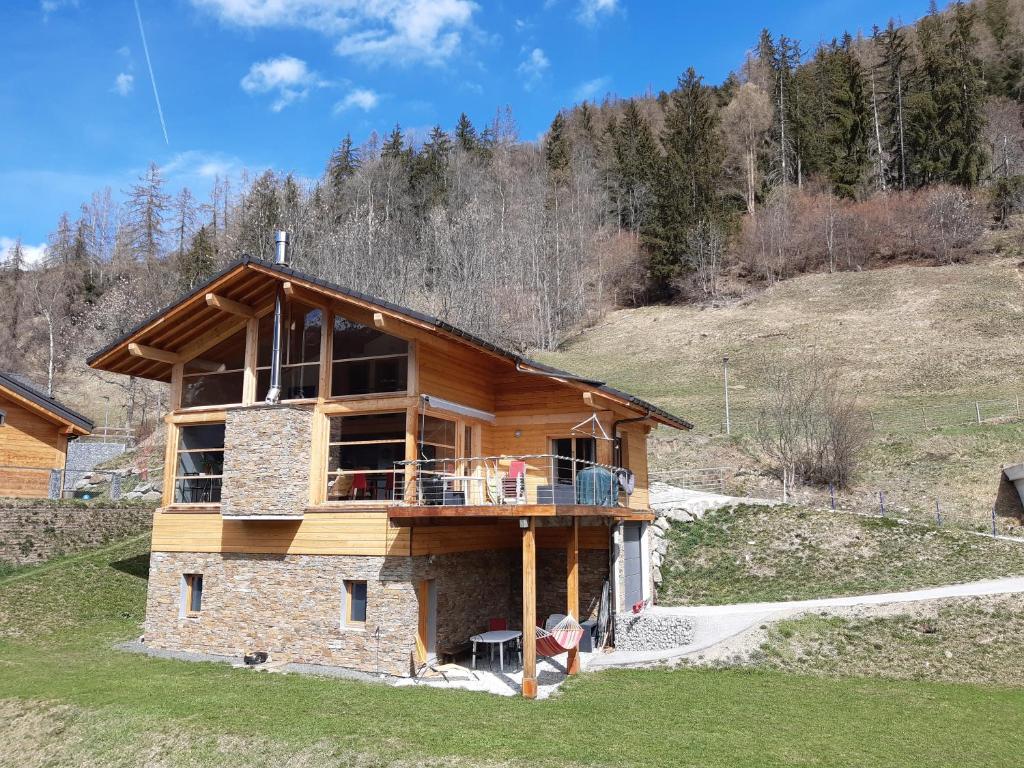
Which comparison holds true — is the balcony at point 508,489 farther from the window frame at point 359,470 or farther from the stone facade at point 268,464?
the stone facade at point 268,464

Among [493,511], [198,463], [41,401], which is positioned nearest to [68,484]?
[41,401]

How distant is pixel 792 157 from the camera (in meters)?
67.8

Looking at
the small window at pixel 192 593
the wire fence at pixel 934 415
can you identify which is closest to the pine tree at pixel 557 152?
the wire fence at pixel 934 415

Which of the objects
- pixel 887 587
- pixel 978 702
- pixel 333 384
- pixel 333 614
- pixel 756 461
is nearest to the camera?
pixel 978 702

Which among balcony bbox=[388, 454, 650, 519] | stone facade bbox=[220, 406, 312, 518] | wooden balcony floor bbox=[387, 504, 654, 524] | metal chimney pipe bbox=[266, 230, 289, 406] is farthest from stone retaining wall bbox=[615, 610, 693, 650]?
metal chimney pipe bbox=[266, 230, 289, 406]

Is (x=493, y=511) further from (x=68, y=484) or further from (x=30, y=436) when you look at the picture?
(x=68, y=484)

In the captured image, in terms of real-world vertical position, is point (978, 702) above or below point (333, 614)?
below

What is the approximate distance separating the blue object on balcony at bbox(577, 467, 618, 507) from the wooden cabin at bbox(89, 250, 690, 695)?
49 millimetres

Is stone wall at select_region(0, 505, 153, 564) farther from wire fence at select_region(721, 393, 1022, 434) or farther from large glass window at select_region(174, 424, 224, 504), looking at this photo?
wire fence at select_region(721, 393, 1022, 434)

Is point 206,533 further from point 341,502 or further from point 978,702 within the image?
point 978,702

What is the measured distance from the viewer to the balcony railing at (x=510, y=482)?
47.8 ft

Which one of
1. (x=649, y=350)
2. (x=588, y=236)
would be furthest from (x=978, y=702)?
(x=588, y=236)

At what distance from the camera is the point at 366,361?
15750 millimetres

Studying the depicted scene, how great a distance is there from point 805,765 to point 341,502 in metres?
9.68
